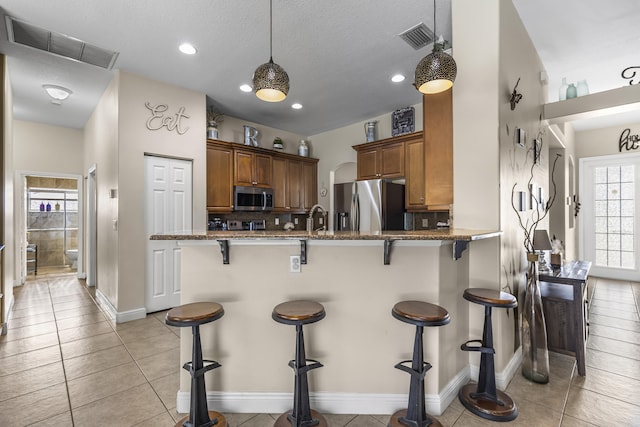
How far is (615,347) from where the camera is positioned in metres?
2.83

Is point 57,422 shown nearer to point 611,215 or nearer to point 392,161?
point 392,161


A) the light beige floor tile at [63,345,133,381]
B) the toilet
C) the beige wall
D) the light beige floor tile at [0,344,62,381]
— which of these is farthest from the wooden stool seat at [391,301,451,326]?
the toilet

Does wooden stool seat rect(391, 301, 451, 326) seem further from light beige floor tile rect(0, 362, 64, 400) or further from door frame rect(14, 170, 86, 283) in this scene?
door frame rect(14, 170, 86, 283)

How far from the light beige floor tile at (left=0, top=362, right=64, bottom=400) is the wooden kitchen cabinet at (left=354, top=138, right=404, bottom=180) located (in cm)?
437

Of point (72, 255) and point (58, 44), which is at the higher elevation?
point (58, 44)

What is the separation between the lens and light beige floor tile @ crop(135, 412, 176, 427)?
1821mm

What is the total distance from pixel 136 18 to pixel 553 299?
173 inches

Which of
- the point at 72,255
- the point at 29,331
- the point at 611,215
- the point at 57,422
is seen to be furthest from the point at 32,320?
the point at 611,215

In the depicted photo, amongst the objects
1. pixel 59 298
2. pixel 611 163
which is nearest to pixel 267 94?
pixel 59 298

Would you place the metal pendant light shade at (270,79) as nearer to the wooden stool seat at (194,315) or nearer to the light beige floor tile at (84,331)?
the wooden stool seat at (194,315)

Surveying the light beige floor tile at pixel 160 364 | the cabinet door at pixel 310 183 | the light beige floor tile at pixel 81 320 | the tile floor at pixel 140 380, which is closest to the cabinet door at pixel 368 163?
the cabinet door at pixel 310 183

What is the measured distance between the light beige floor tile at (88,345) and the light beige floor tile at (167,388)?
3.28ft

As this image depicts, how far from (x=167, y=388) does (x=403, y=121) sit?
4.44 metres

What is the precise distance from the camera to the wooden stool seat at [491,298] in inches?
74.1
